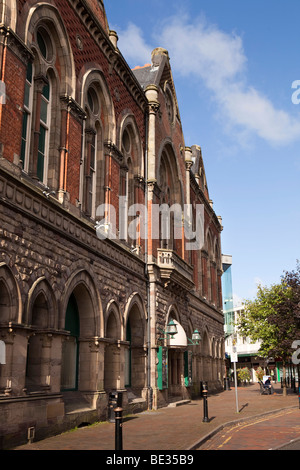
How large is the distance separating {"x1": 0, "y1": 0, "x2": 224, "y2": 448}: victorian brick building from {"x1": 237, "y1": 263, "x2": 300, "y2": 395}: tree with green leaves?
10.6 meters

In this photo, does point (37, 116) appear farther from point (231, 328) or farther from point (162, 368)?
point (231, 328)

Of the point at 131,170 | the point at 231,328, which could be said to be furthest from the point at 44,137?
the point at 231,328

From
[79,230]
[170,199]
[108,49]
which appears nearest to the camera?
→ [79,230]

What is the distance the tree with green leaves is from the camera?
1340 inches

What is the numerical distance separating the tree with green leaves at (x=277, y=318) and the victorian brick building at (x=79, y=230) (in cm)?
1060

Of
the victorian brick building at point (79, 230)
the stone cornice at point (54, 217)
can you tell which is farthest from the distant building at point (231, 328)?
the stone cornice at point (54, 217)

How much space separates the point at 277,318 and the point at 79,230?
23.7 metres

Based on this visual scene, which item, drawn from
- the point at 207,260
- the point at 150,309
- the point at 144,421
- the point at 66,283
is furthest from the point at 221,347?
the point at 66,283

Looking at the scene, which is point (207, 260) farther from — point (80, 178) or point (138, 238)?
point (80, 178)

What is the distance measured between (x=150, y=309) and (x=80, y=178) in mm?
7783

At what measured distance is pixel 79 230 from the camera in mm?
15125

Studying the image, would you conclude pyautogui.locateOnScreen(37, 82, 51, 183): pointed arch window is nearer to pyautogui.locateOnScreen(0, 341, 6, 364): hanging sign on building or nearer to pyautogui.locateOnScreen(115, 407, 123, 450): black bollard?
pyautogui.locateOnScreen(0, 341, 6, 364): hanging sign on building

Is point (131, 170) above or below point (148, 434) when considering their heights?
above

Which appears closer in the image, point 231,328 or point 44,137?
point 44,137
